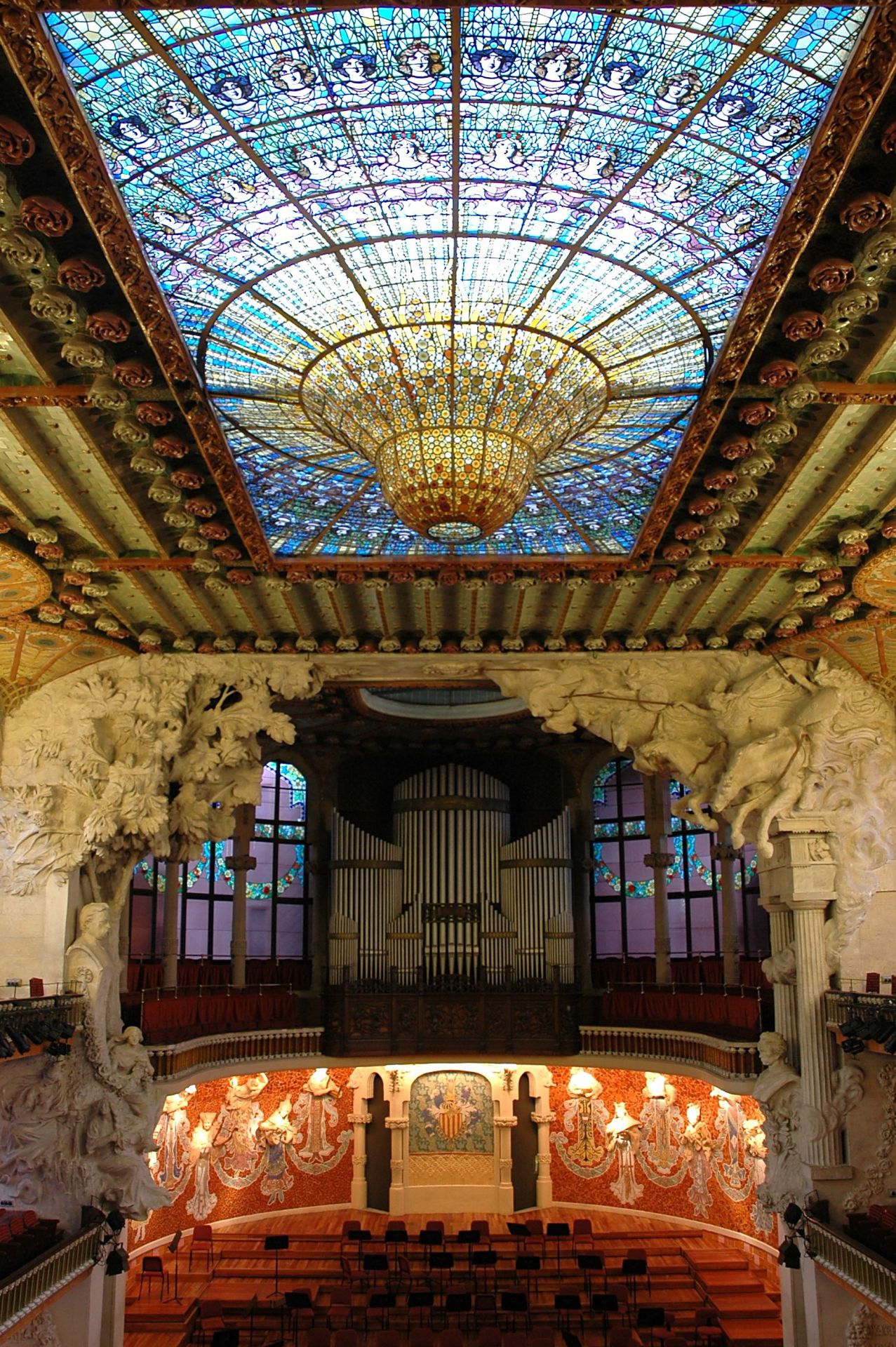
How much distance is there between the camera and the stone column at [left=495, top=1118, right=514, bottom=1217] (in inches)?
1072

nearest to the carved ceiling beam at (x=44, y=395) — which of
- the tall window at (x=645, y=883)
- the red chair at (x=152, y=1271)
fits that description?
the red chair at (x=152, y=1271)

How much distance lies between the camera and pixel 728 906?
81.6ft

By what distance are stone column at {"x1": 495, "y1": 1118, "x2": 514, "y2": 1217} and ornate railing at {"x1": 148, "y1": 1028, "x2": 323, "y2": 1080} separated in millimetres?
5004

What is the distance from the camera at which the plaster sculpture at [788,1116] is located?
17312 millimetres

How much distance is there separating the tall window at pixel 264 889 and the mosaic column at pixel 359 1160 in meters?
4.09

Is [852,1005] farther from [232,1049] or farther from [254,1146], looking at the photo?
[254,1146]

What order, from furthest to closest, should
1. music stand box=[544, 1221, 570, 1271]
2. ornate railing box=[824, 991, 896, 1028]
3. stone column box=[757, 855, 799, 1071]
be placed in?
music stand box=[544, 1221, 570, 1271]
stone column box=[757, 855, 799, 1071]
ornate railing box=[824, 991, 896, 1028]

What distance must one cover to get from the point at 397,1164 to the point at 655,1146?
6018mm

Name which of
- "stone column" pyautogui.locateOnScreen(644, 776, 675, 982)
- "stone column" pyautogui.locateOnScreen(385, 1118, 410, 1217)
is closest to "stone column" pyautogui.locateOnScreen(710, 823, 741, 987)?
"stone column" pyautogui.locateOnScreen(644, 776, 675, 982)

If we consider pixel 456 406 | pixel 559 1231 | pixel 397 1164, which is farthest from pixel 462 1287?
pixel 456 406

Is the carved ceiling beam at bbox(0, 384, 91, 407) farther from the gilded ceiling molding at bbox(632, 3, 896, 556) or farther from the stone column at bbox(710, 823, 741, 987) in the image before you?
the stone column at bbox(710, 823, 741, 987)

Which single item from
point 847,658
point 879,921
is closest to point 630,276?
point 847,658

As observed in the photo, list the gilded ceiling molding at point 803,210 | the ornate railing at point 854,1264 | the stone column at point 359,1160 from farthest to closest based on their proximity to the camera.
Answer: the stone column at point 359,1160 → the ornate railing at point 854,1264 → the gilded ceiling molding at point 803,210

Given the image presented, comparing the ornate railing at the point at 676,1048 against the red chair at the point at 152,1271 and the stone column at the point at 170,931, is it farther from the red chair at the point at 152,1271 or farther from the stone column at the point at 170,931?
the red chair at the point at 152,1271
